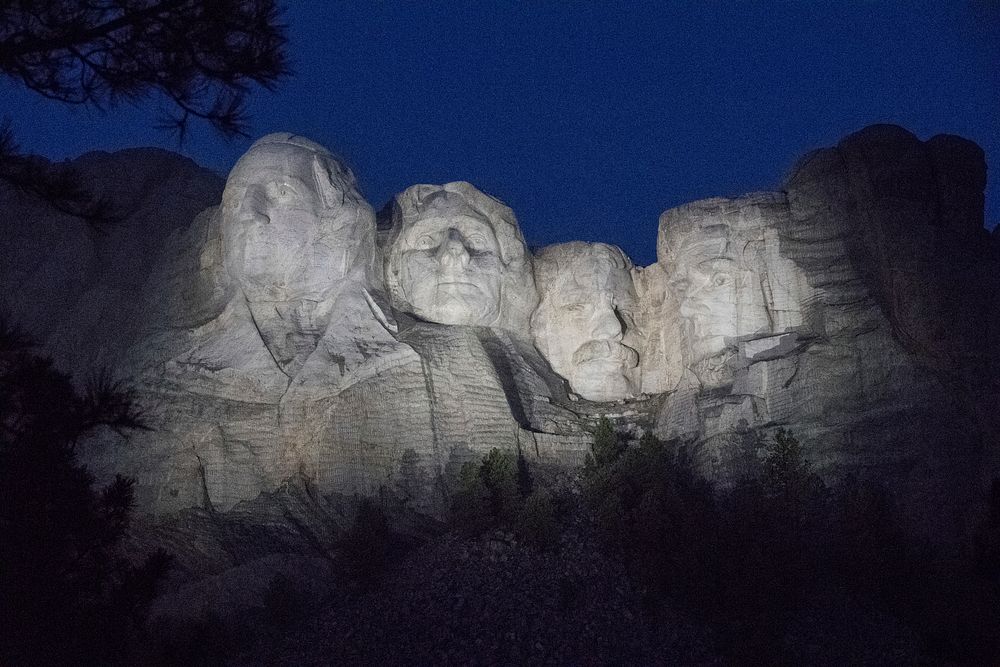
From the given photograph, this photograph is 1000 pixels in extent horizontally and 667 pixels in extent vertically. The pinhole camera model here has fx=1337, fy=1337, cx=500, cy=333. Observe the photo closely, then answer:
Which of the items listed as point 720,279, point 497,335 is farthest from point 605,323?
point 720,279

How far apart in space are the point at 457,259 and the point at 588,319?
2171 millimetres

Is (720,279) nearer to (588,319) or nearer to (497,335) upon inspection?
(588,319)

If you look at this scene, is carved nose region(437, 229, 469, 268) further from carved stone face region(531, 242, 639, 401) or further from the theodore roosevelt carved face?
the theodore roosevelt carved face

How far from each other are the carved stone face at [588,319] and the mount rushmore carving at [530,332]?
0.11 feet

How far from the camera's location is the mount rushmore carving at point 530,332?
16328 millimetres

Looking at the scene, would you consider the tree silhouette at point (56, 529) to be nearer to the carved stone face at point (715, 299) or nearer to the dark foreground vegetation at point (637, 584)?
the dark foreground vegetation at point (637, 584)

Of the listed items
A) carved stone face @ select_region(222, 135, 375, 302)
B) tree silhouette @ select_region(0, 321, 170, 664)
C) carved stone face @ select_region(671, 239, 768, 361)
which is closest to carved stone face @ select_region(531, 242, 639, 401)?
carved stone face @ select_region(671, 239, 768, 361)

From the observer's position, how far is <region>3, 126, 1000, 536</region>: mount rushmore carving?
53.6ft

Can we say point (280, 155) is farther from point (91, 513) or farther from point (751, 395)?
point (91, 513)

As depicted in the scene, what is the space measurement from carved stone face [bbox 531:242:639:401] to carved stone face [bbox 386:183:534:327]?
0.46 m

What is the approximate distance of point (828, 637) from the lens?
1380cm

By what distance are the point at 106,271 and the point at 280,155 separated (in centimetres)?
381

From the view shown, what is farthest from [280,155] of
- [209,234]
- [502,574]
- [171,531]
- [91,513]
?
[91,513]

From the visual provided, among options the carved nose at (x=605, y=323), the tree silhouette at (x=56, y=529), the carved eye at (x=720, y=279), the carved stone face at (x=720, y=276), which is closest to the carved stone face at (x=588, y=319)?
the carved nose at (x=605, y=323)
